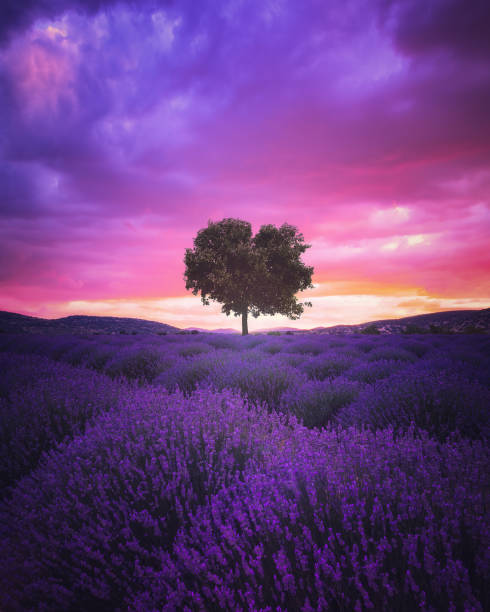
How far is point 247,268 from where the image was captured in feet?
54.9

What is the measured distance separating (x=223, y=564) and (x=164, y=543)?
41 centimetres

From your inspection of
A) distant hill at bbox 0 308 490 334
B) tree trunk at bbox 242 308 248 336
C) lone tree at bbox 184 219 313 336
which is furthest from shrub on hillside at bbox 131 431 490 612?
distant hill at bbox 0 308 490 334

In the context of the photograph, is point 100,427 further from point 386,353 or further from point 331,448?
point 386,353

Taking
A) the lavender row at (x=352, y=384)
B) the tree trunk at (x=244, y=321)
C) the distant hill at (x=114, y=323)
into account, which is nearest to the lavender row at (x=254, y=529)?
the lavender row at (x=352, y=384)

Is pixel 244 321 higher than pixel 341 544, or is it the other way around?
pixel 244 321

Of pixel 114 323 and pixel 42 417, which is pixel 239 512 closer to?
pixel 42 417

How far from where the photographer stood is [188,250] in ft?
58.8

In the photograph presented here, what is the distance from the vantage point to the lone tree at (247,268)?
1664cm

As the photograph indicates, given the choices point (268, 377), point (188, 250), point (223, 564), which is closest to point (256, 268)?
point (188, 250)

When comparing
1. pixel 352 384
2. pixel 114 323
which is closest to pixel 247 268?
Result: pixel 352 384

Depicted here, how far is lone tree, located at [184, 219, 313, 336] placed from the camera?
54.6 ft

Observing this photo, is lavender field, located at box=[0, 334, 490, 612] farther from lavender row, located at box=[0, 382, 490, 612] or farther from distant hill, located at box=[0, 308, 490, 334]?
distant hill, located at box=[0, 308, 490, 334]

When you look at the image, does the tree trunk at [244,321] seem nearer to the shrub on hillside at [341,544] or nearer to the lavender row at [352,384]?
the lavender row at [352,384]

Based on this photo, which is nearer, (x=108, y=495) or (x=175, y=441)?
(x=108, y=495)
